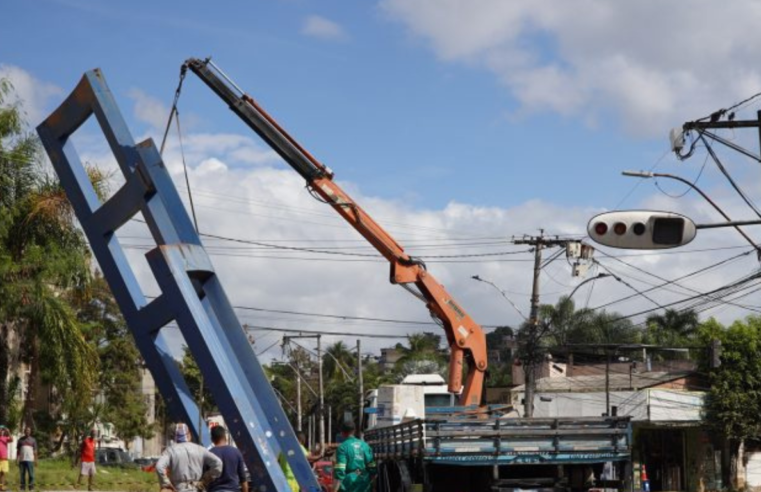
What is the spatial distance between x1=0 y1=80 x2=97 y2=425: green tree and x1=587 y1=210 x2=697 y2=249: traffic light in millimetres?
19641

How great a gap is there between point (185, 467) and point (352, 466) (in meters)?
3.67

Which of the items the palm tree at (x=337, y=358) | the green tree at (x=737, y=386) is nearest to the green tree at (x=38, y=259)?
the green tree at (x=737, y=386)

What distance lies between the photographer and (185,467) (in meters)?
11.1

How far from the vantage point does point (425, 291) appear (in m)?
25.2

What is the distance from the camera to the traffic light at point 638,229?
14139 mm

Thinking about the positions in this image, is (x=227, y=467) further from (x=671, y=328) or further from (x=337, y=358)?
(x=337, y=358)

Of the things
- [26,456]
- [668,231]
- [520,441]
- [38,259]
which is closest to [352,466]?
[520,441]

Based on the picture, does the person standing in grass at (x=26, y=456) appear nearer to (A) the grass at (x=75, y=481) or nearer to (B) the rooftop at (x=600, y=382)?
(A) the grass at (x=75, y=481)

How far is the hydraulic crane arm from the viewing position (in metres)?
24.7

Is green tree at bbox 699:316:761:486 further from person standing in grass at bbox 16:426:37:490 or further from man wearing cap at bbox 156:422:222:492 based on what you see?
man wearing cap at bbox 156:422:222:492

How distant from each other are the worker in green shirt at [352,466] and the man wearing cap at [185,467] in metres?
3.29

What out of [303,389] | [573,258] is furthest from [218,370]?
[303,389]

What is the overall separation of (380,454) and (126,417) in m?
43.8

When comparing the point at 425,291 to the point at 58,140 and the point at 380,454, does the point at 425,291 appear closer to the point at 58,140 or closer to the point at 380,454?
the point at 380,454
